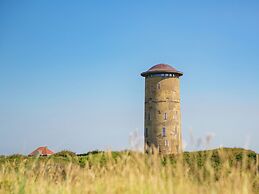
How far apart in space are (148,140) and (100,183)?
88.6 feet

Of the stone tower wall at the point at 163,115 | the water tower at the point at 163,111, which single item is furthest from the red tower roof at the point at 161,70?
the stone tower wall at the point at 163,115

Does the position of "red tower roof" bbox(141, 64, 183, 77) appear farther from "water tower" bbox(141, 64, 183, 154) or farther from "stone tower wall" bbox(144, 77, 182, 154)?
"stone tower wall" bbox(144, 77, 182, 154)

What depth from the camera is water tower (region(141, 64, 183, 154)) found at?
31859 millimetres

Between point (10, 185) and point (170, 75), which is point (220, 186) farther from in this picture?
point (170, 75)

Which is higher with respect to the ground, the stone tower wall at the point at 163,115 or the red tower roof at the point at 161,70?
the red tower roof at the point at 161,70

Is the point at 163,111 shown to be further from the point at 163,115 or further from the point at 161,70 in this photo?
the point at 161,70

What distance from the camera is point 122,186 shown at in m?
5.29

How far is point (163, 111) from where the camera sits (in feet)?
105

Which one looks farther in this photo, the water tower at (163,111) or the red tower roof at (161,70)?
the red tower roof at (161,70)

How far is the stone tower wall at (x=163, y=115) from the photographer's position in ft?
104

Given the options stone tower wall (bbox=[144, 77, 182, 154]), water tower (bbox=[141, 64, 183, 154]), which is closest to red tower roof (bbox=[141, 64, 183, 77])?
water tower (bbox=[141, 64, 183, 154])

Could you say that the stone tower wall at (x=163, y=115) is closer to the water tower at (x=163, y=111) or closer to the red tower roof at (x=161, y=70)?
the water tower at (x=163, y=111)

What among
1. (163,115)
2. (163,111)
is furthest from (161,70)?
(163,115)

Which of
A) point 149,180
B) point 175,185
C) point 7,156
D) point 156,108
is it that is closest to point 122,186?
point 149,180
